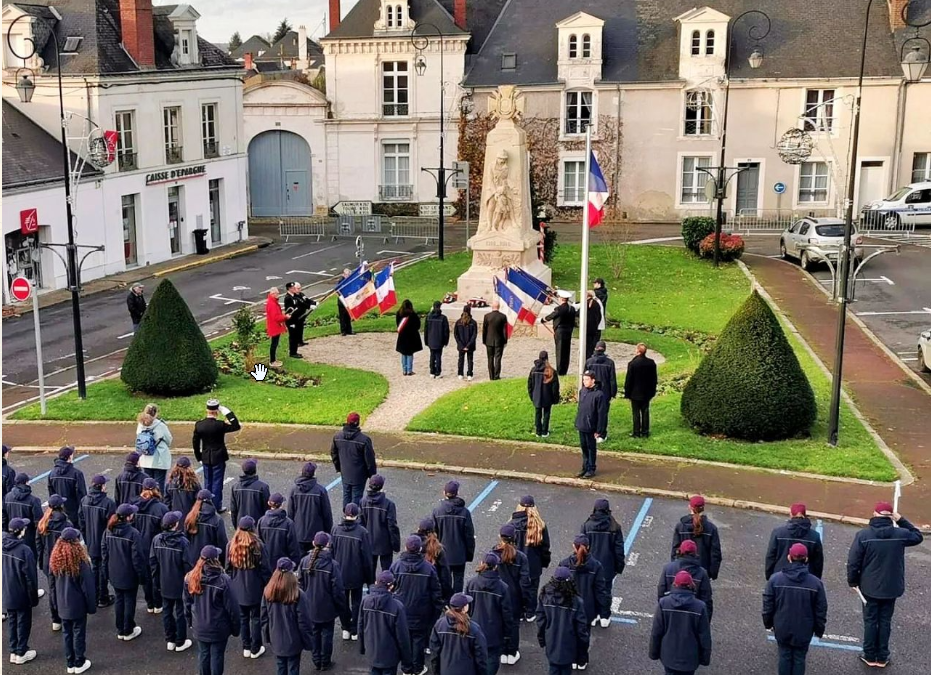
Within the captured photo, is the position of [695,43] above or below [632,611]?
above

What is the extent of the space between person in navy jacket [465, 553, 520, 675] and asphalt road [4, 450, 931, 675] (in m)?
0.83

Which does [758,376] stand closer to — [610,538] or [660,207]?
[610,538]

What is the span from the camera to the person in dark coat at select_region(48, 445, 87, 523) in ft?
44.5

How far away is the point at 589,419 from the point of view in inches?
622

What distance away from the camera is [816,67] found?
4509 centimetres

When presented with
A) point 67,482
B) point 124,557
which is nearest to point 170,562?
point 124,557

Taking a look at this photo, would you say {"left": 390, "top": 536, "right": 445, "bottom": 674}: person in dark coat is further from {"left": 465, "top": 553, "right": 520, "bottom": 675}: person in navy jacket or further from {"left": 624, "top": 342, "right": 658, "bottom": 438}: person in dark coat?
{"left": 624, "top": 342, "right": 658, "bottom": 438}: person in dark coat

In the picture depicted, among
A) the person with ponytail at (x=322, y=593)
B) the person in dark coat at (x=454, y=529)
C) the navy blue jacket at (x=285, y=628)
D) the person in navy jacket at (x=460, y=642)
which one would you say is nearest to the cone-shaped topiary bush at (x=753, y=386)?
the person in dark coat at (x=454, y=529)

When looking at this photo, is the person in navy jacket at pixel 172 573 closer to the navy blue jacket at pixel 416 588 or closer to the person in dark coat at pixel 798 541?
the navy blue jacket at pixel 416 588

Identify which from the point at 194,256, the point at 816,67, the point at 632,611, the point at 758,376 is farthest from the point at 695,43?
the point at 632,611

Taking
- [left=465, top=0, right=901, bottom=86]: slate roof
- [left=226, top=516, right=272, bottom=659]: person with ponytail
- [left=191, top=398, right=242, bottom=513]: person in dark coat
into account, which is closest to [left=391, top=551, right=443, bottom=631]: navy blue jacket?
[left=226, top=516, right=272, bottom=659]: person with ponytail

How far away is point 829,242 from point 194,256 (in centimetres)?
2301

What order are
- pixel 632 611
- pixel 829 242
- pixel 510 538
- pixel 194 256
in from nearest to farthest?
pixel 510 538 < pixel 632 611 < pixel 829 242 < pixel 194 256

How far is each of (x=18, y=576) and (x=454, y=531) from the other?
451cm
